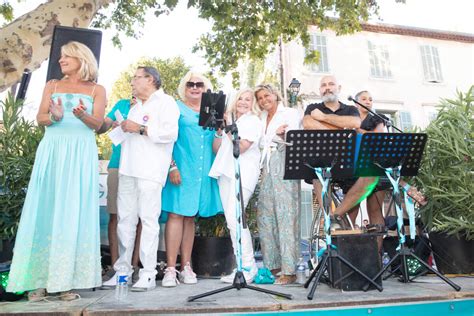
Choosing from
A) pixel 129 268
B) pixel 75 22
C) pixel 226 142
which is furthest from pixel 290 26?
pixel 129 268

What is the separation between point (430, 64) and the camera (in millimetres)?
16578

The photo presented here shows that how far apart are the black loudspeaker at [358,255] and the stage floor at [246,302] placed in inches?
6.2

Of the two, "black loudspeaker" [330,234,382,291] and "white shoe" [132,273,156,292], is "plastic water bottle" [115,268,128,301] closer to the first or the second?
"white shoe" [132,273,156,292]

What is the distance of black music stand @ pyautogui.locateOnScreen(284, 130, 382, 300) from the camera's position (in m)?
3.07

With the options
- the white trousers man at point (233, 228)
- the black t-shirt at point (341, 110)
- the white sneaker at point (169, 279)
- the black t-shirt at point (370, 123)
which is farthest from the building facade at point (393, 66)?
the white sneaker at point (169, 279)

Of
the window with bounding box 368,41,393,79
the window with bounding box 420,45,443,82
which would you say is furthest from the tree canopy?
the window with bounding box 420,45,443,82

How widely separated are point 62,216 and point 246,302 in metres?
1.52

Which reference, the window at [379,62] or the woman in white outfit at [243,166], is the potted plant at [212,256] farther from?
the window at [379,62]

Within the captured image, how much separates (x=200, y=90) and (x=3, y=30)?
118 inches

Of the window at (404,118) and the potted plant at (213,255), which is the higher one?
the window at (404,118)

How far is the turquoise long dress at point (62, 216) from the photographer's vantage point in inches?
108

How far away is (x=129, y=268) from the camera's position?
351 cm

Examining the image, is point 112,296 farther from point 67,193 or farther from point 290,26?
point 290,26

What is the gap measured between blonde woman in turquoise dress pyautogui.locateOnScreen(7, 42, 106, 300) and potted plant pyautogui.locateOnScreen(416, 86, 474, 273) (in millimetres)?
3269
